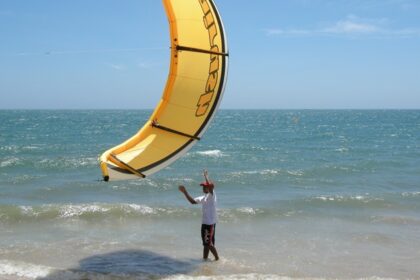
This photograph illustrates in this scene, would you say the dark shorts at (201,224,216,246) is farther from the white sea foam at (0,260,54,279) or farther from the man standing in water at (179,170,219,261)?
the white sea foam at (0,260,54,279)

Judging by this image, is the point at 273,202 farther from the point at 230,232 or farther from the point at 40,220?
the point at 40,220

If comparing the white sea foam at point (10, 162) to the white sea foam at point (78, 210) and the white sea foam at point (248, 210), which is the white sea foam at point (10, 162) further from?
the white sea foam at point (248, 210)

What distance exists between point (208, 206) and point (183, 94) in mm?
2016

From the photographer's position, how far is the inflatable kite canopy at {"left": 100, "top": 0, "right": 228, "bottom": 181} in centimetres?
676

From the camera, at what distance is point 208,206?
809cm

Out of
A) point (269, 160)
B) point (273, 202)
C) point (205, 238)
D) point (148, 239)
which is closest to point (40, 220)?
point (148, 239)

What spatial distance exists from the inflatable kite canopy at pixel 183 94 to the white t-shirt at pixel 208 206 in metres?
1.20

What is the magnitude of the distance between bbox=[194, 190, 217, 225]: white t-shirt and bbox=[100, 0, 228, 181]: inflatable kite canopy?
120cm

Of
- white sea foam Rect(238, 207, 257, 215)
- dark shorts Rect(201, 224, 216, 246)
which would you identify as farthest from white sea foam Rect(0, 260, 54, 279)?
white sea foam Rect(238, 207, 257, 215)

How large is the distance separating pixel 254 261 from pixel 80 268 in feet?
9.07

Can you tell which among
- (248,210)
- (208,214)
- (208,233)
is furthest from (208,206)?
(248,210)

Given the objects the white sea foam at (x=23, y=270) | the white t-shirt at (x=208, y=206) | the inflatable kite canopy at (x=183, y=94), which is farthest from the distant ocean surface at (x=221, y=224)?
the inflatable kite canopy at (x=183, y=94)

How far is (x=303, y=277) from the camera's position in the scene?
25.6 ft

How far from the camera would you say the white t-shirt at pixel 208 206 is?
26.4ft
